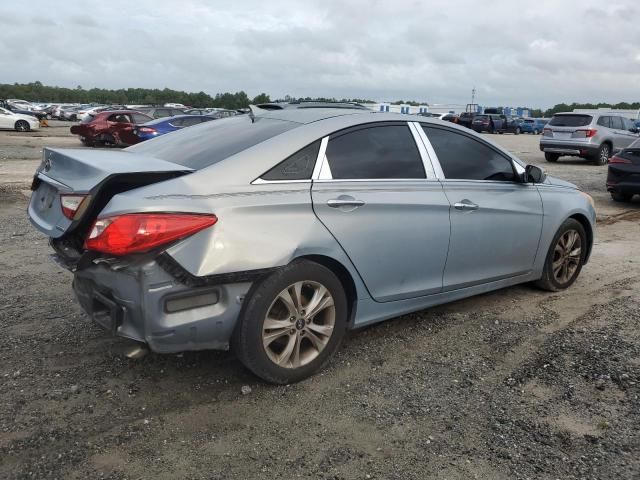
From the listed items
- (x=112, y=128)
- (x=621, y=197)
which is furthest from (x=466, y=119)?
(x=621, y=197)

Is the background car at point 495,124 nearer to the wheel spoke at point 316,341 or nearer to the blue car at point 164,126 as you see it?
the blue car at point 164,126

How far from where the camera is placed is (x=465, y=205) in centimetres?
406

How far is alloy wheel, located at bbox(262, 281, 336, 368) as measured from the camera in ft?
10.5

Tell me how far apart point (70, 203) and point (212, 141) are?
987 mm

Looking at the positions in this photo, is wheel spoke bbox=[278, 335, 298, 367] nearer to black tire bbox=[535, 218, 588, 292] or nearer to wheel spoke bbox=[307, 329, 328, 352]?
wheel spoke bbox=[307, 329, 328, 352]

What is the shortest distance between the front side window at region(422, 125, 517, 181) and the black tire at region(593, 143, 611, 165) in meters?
15.0

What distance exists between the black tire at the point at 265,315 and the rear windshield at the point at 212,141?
0.79 m

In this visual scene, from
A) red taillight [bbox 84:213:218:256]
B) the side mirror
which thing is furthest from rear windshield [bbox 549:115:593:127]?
red taillight [bbox 84:213:218:256]

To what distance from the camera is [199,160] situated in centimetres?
338

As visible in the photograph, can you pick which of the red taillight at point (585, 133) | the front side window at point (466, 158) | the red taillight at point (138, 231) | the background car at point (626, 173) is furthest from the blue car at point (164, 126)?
the red taillight at point (138, 231)

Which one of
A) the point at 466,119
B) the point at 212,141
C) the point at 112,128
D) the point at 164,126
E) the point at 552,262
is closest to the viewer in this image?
the point at 212,141

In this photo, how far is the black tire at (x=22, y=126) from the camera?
2958 cm

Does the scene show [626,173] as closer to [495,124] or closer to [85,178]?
[85,178]

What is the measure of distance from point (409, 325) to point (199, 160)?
205 centimetres
